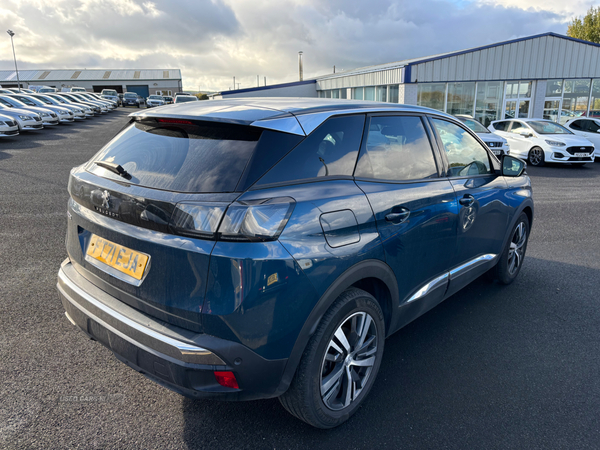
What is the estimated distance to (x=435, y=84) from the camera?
21.9 meters

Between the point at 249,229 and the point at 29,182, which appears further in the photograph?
the point at 29,182

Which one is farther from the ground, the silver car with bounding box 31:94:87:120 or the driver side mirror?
the silver car with bounding box 31:94:87:120

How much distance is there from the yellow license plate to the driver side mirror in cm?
320

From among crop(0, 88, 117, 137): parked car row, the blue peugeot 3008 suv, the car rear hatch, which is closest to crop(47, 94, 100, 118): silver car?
crop(0, 88, 117, 137): parked car row

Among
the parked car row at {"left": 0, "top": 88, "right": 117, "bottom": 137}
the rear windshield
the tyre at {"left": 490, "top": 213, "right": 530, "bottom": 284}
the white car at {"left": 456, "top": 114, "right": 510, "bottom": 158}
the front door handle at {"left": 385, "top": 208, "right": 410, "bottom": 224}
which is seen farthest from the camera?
Result: the parked car row at {"left": 0, "top": 88, "right": 117, "bottom": 137}

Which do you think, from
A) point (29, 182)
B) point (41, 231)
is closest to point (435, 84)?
point (29, 182)

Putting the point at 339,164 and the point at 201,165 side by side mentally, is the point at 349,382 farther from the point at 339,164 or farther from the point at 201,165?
the point at 201,165

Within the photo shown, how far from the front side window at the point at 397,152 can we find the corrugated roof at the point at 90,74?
7693cm

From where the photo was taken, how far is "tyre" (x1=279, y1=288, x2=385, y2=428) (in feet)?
6.89

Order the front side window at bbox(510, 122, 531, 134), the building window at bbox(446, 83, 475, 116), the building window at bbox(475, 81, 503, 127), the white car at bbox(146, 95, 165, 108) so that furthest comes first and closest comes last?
the white car at bbox(146, 95, 165, 108), the building window at bbox(475, 81, 503, 127), the building window at bbox(446, 83, 475, 116), the front side window at bbox(510, 122, 531, 134)

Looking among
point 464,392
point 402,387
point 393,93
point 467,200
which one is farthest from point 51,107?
point 464,392

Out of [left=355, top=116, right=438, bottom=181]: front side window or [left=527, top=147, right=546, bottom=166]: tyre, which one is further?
[left=527, top=147, right=546, bottom=166]: tyre

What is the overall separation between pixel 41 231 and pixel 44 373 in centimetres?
351

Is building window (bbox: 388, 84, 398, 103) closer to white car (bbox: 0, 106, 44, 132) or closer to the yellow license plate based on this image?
white car (bbox: 0, 106, 44, 132)
